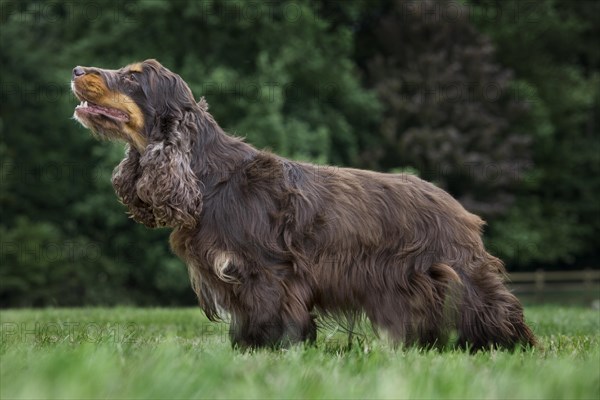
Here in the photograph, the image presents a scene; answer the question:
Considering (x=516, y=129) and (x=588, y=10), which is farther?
(x=588, y=10)

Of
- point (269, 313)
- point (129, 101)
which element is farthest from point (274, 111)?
point (269, 313)

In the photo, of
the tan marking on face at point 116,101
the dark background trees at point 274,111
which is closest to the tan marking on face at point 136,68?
the tan marking on face at point 116,101

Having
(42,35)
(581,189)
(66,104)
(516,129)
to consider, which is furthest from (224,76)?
(581,189)

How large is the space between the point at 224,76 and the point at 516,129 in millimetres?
9756

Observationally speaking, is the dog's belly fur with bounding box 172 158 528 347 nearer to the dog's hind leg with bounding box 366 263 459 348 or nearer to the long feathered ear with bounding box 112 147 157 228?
the dog's hind leg with bounding box 366 263 459 348

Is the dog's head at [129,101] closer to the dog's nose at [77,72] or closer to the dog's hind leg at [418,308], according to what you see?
the dog's nose at [77,72]

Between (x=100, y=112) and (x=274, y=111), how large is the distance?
15251 mm

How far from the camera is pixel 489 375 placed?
10.3ft

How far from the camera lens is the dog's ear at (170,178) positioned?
4.62m

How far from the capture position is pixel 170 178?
465 centimetres

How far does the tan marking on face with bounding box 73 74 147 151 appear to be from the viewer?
15.6 feet

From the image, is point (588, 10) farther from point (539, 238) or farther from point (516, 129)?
point (539, 238)

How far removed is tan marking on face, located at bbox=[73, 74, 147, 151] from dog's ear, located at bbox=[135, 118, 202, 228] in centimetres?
10

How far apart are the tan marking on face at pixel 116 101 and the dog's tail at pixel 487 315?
2063 mm
